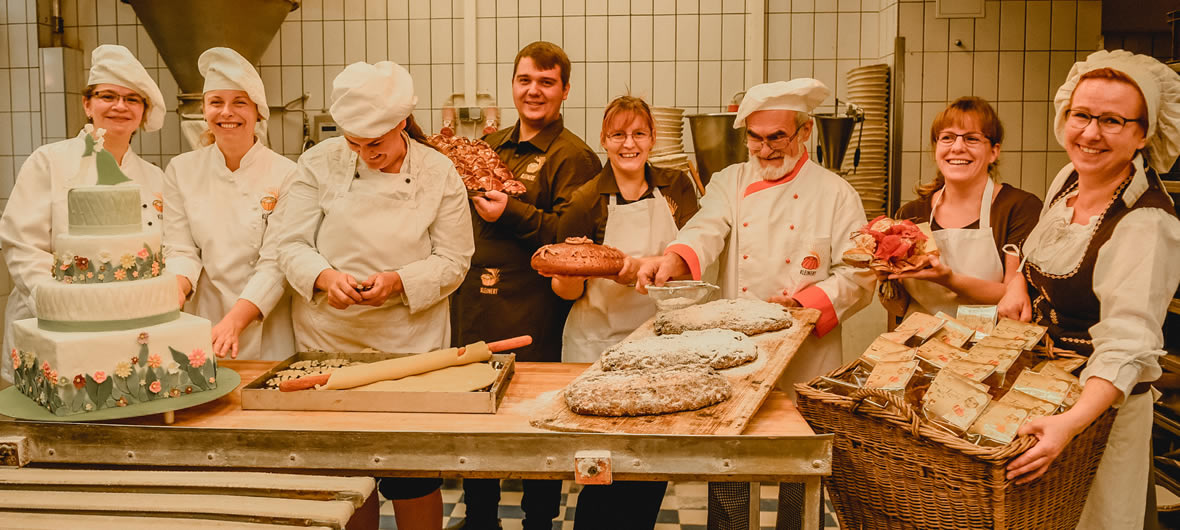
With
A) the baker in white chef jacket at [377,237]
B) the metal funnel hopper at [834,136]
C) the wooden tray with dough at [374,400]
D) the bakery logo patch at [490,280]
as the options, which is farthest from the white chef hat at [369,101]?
the metal funnel hopper at [834,136]

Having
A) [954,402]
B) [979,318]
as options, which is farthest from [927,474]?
[979,318]

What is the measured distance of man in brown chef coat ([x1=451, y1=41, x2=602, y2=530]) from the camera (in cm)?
284

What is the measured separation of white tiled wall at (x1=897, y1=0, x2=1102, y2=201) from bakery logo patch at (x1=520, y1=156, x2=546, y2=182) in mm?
2107

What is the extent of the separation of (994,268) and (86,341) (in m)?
2.13

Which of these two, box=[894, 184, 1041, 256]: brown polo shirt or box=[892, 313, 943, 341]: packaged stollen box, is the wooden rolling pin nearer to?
box=[892, 313, 943, 341]: packaged stollen box

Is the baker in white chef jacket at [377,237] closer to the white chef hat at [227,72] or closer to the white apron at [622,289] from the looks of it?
the white chef hat at [227,72]

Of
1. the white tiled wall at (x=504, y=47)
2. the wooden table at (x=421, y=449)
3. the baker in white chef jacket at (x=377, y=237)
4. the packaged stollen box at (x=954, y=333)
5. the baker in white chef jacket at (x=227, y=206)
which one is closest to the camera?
the wooden table at (x=421, y=449)

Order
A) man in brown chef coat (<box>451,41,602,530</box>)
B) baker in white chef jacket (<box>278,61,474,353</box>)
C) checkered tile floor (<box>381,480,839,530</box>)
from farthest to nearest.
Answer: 1. checkered tile floor (<box>381,480,839,530</box>)
2. man in brown chef coat (<box>451,41,602,530</box>)
3. baker in white chef jacket (<box>278,61,474,353</box>)

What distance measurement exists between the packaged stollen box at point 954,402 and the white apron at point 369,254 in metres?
1.35

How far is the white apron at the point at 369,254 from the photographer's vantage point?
2297 millimetres

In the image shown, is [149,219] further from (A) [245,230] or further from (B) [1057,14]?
(B) [1057,14]

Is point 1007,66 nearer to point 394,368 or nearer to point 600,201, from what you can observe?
point 600,201

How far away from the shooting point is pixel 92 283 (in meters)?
1.61

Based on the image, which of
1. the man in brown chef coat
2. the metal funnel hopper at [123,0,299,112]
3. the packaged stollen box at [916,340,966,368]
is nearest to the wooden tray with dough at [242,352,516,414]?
the packaged stollen box at [916,340,966,368]
